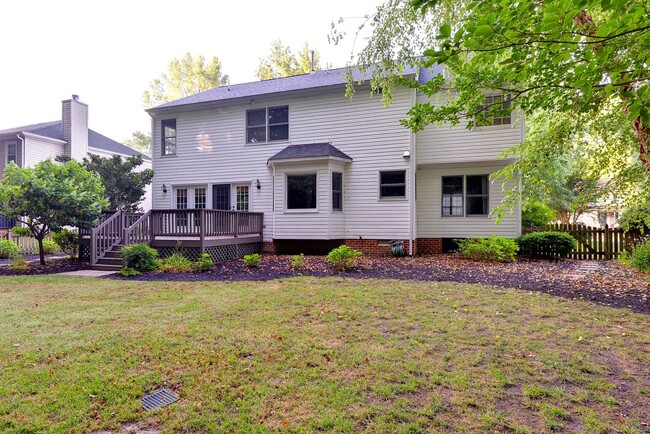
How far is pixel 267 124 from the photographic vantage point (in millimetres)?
13852

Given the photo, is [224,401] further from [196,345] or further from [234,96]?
[234,96]

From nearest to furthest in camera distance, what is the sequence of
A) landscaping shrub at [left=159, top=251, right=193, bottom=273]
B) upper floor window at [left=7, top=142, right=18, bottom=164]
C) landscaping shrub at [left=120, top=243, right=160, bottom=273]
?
landscaping shrub at [left=120, top=243, right=160, bottom=273], landscaping shrub at [left=159, top=251, right=193, bottom=273], upper floor window at [left=7, top=142, right=18, bottom=164]

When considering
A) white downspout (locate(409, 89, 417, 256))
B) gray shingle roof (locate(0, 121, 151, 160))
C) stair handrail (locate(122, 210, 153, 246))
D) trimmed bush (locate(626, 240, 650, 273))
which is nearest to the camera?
trimmed bush (locate(626, 240, 650, 273))

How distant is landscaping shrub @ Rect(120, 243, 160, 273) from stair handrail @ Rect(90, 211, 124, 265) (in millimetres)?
1101

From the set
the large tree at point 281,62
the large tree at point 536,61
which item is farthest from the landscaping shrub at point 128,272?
the large tree at point 281,62

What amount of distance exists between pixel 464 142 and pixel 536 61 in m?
9.26

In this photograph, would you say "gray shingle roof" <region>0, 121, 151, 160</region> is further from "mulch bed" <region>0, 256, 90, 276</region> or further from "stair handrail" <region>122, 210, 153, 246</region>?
"stair handrail" <region>122, 210, 153, 246</region>

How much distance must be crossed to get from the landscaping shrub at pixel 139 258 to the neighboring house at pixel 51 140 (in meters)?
14.7

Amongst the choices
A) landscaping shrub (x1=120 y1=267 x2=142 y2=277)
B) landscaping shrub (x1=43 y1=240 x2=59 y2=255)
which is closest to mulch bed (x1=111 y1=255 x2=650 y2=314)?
landscaping shrub (x1=120 y1=267 x2=142 y2=277)

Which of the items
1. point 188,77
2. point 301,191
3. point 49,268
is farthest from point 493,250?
point 188,77

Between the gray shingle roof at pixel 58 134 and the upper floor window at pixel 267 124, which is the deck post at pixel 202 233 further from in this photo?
the gray shingle roof at pixel 58 134

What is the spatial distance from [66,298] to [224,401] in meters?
5.15

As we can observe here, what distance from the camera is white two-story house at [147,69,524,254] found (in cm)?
1230

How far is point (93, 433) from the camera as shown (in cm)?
238
